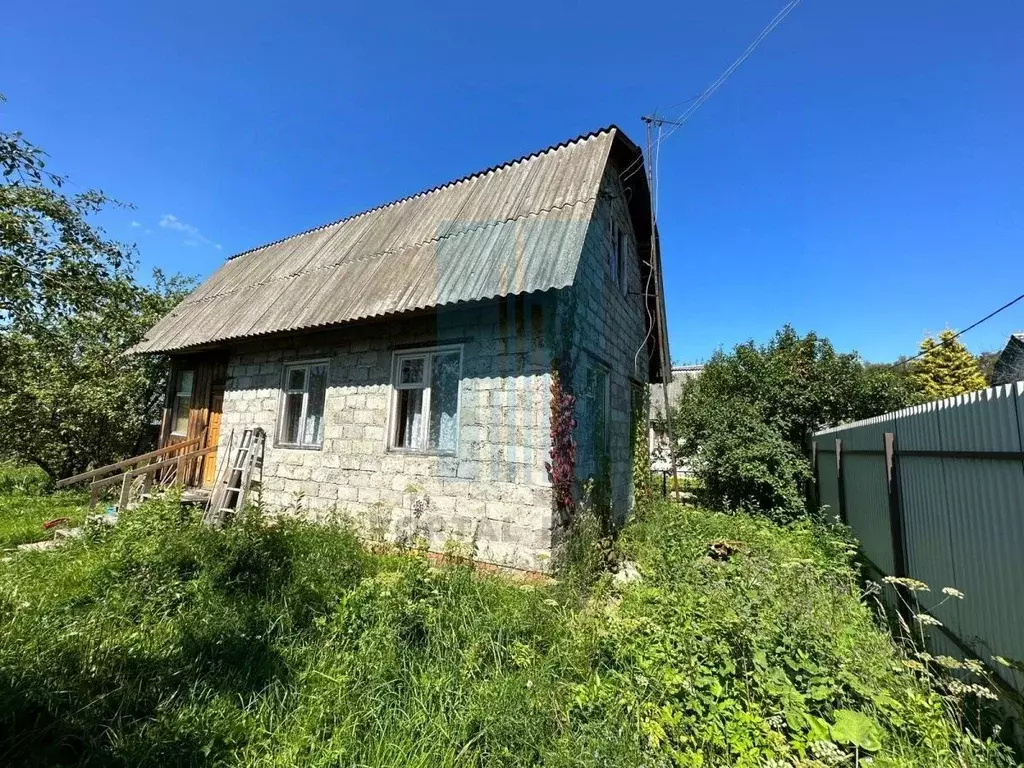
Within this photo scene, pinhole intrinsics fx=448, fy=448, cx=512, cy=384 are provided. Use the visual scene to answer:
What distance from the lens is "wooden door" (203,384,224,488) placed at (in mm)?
9516

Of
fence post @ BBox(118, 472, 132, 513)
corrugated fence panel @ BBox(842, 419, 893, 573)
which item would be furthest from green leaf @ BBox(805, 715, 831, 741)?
fence post @ BBox(118, 472, 132, 513)

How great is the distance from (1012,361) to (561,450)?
29441mm

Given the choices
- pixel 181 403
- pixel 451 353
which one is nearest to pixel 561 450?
pixel 451 353

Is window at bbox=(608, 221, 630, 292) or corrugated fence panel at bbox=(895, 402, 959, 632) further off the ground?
window at bbox=(608, 221, 630, 292)

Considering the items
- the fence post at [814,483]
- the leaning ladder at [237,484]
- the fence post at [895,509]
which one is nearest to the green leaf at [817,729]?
the fence post at [895,509]

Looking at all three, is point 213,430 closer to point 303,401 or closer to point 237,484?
point 303,401

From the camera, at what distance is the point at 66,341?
12109 mm

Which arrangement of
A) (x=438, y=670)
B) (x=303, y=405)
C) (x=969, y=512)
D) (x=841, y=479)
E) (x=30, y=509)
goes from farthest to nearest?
(x=30, y=509)
(x=303, y=405)
(x=841, y=479)
(x=438, y=670)
(x=969, y=512)

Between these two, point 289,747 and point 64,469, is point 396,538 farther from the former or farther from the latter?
point 64,469

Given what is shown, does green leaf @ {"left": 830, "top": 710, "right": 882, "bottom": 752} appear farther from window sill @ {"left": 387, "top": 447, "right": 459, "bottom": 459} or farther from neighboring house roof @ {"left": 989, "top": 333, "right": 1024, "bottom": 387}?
neighboring house roof @ {"left": 989, "top": 333, "right": 1024, "bottom": 387}

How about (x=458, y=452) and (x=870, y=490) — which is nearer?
(x=870, y=490)

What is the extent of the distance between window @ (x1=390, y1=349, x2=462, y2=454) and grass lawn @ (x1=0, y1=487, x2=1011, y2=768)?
6.68ft

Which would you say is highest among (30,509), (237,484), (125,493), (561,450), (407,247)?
(407,247)

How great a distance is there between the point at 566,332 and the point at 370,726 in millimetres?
4602
